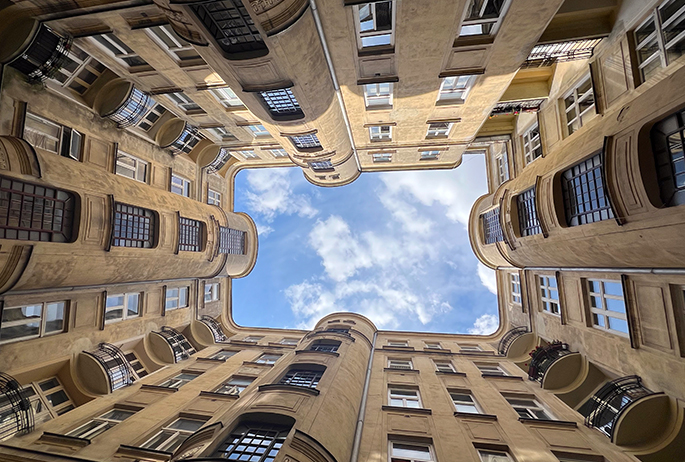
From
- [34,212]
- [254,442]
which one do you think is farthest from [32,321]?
[254,442]

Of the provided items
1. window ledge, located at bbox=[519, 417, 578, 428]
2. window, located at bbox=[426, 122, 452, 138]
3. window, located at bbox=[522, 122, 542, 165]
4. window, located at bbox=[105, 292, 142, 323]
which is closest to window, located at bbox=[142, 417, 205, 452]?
window, located at bbox=[105, 292, 142, 323]

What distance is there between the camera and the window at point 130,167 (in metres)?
19.5

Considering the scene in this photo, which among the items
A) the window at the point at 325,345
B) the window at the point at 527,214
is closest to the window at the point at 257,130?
the window at the point at 325,345

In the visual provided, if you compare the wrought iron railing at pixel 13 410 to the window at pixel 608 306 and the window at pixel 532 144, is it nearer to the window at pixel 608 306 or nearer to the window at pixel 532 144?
the window at pixel 608 306

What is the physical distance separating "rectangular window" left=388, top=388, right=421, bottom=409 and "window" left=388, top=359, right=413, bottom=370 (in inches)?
132

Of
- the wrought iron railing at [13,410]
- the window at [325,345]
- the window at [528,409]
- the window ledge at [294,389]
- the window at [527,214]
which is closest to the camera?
the wrought iron railing at [13,410]

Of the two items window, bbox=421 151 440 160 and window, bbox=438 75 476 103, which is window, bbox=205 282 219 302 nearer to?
window, bbox=421 151 440 160

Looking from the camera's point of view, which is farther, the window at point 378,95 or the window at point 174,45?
the window at point 378,95

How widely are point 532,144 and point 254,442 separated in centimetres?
2437

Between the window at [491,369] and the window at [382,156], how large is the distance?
18.1m

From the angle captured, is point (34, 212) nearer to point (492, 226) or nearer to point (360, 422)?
point (360, 422)

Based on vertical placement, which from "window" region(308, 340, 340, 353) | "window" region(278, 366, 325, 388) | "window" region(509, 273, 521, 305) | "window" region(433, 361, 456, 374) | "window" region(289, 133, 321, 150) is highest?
"window" region(289, 133, 321, 150)

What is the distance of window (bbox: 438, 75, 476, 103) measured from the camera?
1630 cm

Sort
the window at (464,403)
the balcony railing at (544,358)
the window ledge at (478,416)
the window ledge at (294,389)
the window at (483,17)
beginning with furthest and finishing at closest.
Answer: the balcony railing at (544,358) < the window at (464,403) < the window ledge at (478,416) < the window ledge at (294,389) < the window at (483,17)
